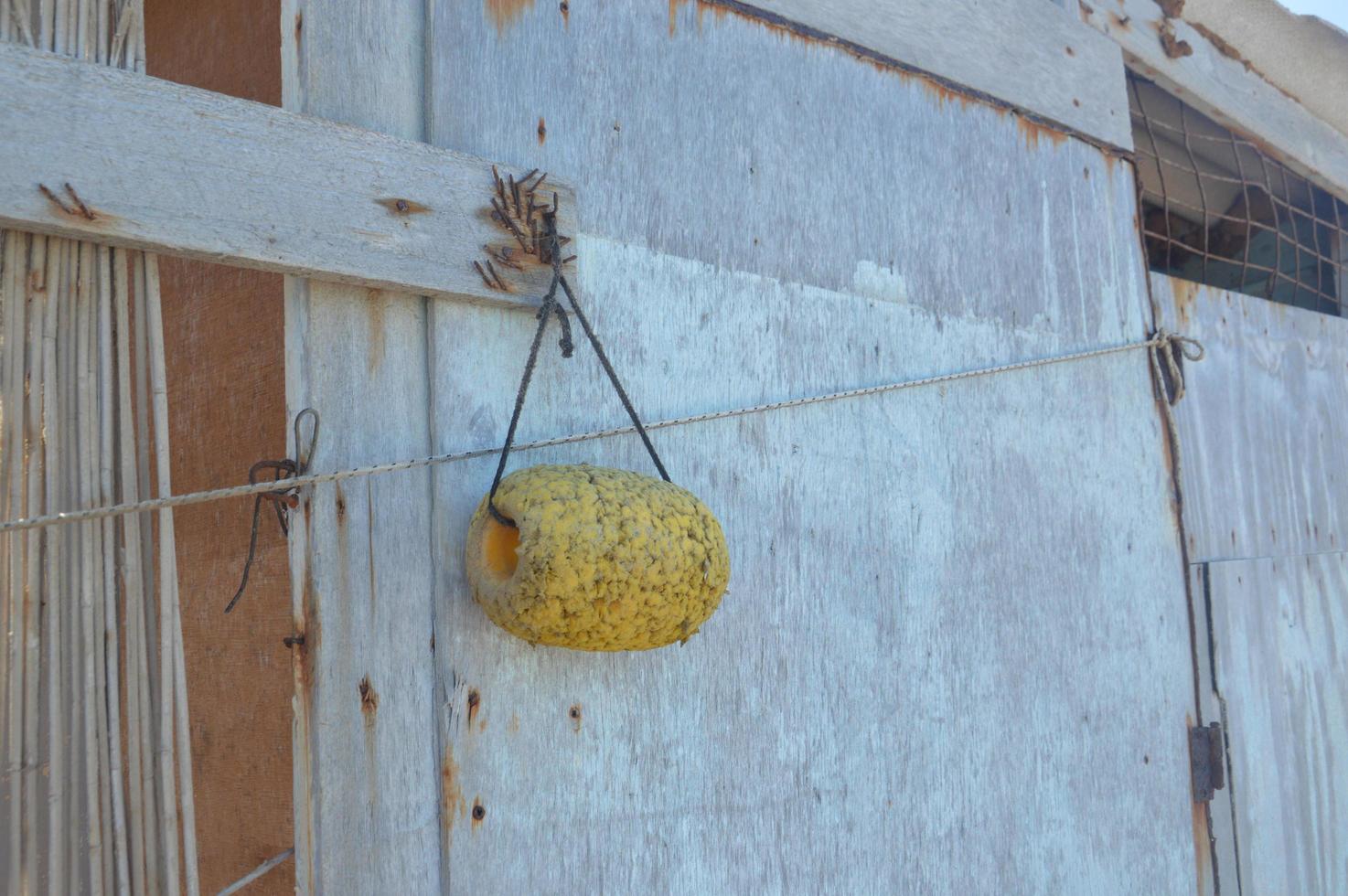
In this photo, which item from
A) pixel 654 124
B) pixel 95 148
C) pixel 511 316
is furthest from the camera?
pixel 654 124

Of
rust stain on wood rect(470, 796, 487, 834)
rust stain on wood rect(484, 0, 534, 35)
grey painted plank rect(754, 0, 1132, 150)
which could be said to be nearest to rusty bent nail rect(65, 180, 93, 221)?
rust stain on wood rect(484, 0, 534, 35)

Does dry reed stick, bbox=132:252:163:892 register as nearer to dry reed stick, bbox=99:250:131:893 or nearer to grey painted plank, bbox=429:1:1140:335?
dry reed stick, bbox=99:250:131:893

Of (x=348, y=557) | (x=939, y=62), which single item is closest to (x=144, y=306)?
(x=348, y=557)

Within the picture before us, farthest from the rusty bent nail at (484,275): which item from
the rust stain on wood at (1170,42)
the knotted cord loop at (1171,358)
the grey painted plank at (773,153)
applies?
the rust stain on wood at (1170,42)

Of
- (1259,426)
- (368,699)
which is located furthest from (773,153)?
(1259,426)

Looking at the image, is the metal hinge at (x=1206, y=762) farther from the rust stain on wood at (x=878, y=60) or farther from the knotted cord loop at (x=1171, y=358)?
the rust stain on wood at (x=878, y=60)

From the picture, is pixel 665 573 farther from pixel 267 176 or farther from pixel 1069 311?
pixel 1069 311
